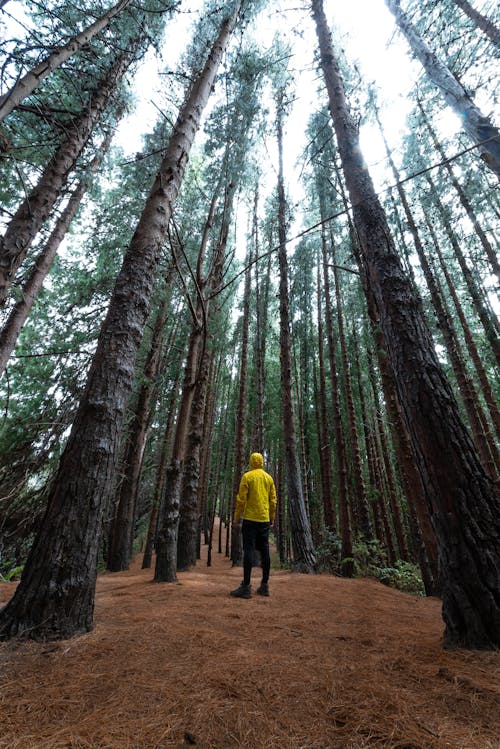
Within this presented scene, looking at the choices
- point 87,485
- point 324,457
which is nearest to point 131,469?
point 87,485

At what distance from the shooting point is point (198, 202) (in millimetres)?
10375

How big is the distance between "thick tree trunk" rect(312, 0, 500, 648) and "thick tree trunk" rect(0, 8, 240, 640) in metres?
2.63

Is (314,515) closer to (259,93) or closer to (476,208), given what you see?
(476,208)

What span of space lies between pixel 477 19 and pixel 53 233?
9.86m

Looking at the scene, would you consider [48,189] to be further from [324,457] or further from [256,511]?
[324,457]

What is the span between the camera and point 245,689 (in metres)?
1.53

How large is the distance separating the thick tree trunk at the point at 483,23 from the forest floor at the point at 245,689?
9140 mm

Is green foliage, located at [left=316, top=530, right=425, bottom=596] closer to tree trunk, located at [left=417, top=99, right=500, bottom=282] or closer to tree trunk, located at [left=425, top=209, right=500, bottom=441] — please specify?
tree trunk, located at [left=425, top=209, right=500, bottom=441]

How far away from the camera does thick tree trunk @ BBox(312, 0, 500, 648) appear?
2.09 meters

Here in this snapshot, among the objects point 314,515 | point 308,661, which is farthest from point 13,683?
point 314,515

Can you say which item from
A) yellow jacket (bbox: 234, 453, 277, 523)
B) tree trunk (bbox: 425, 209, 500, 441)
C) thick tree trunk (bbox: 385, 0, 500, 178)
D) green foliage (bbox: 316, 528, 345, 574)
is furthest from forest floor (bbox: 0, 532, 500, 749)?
tree trunk (bbox: 425, 209, 500, 441)

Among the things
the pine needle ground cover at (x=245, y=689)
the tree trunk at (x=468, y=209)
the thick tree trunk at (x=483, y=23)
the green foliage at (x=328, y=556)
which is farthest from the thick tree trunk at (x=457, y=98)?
the green foliage at (x=328, y=556)

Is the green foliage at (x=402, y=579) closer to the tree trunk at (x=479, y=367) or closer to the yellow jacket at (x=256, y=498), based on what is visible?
the yellow jacket at (x=256, y=498)

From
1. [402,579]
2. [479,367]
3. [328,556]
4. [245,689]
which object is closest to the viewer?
[245,689]
